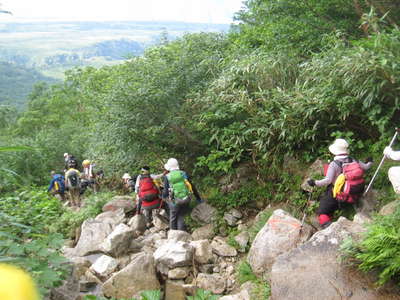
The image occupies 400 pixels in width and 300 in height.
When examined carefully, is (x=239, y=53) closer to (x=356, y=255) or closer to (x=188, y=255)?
(x=188, y=255)

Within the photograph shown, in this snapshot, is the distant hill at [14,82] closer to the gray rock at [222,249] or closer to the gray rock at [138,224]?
the gray rock at [138,224]

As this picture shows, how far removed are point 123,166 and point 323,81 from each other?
6.38 metres

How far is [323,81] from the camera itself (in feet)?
24.4

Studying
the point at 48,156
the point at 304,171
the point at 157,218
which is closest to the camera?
the point at 304,171

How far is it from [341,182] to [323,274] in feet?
6.34

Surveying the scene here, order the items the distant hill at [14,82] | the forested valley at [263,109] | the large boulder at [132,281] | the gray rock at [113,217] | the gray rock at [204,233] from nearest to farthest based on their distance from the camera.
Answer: the forested valley at [263,109] < the large boulder at [132,281] < the gray rock at [204,233] < the gray rock at [113,217] < the distant hill at [14,82]

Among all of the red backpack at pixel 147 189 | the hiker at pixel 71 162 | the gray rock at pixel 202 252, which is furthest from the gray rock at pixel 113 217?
the gray rock at pixel 202 252

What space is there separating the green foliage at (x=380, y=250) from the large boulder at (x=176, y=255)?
328cm

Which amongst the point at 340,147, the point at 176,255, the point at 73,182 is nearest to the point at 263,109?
the point at 340,147

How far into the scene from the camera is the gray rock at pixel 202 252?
7.17 m

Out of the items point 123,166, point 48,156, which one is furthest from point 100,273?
point 48,156

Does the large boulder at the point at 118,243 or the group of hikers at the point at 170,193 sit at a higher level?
the group of hikers at the point at 170,193

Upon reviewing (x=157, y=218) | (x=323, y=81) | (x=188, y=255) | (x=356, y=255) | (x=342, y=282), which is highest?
(x=323, y=81)

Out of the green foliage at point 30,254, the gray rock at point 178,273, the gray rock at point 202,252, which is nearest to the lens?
the green foliage at point 30,254
